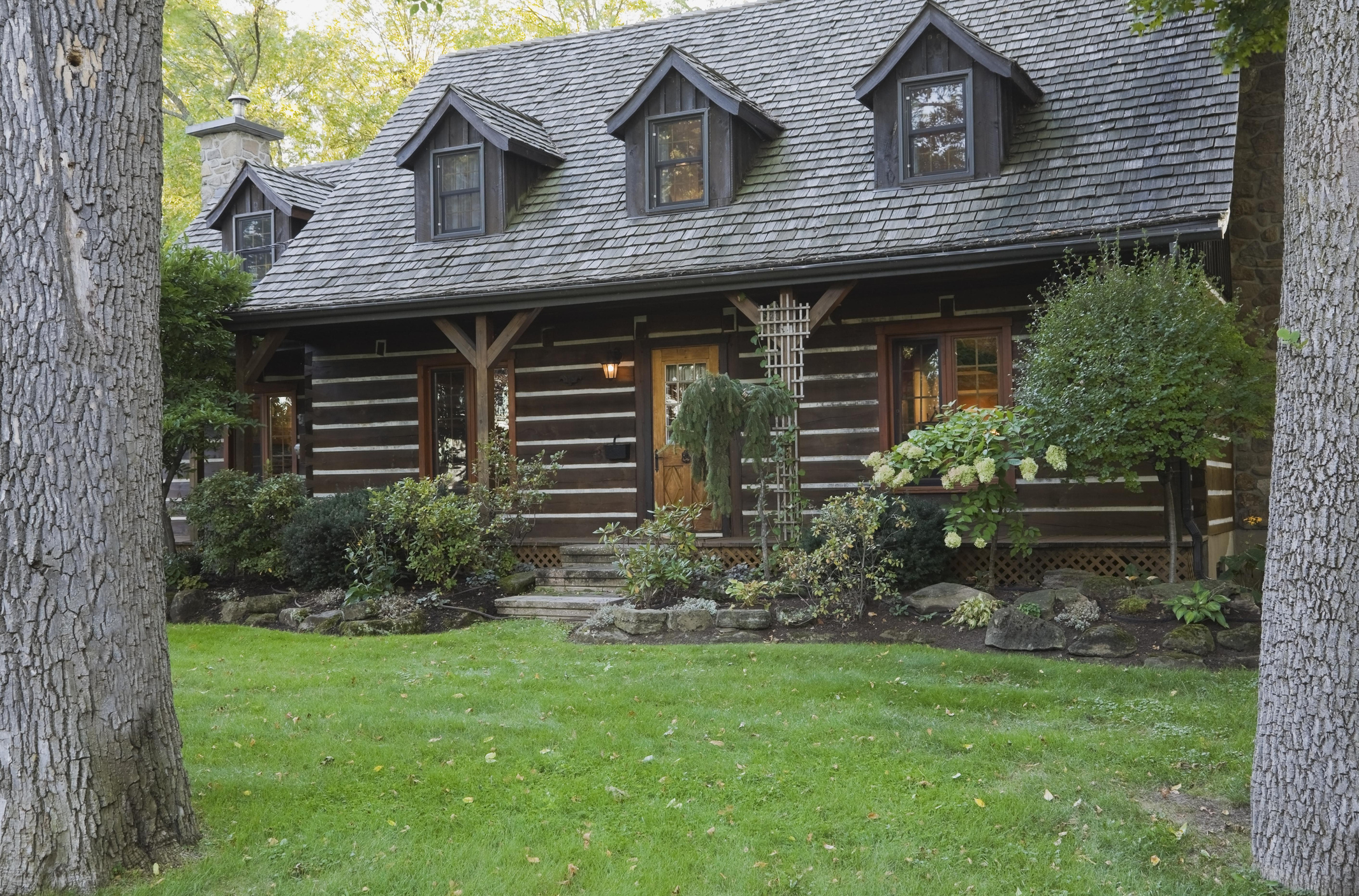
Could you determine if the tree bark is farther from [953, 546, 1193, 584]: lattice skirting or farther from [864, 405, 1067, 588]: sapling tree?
[953, 546, 1193, 584]: lattice skirting

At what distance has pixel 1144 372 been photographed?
28.9ft

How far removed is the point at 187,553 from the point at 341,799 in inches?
342

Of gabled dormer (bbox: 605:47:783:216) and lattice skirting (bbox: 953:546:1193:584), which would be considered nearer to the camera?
lattice skirting (bbox: 953:546:1193:584)

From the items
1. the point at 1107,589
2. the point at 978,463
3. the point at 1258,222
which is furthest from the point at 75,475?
the point at 1258,222

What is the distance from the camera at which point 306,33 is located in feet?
85.8

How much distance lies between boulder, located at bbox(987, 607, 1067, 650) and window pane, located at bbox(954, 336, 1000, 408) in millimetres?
3606

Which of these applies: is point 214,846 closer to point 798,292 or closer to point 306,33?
point 798,292

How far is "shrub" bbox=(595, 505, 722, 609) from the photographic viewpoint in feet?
33.2

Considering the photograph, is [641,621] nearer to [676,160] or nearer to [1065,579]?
[1065,579]

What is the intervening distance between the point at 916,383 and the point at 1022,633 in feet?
13.8

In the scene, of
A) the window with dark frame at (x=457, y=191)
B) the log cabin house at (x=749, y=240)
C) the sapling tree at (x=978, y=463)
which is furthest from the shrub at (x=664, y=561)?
the window with dark frame at (x=457, y=191)

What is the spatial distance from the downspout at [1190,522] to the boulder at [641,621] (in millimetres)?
4615

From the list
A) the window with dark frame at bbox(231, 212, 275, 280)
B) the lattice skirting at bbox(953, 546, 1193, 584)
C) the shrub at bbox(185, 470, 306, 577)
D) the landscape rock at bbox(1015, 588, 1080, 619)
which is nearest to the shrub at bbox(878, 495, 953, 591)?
the lattice skirting at bbox(953, 546, 1193, 584)

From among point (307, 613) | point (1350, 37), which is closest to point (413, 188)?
point (307, 613)
